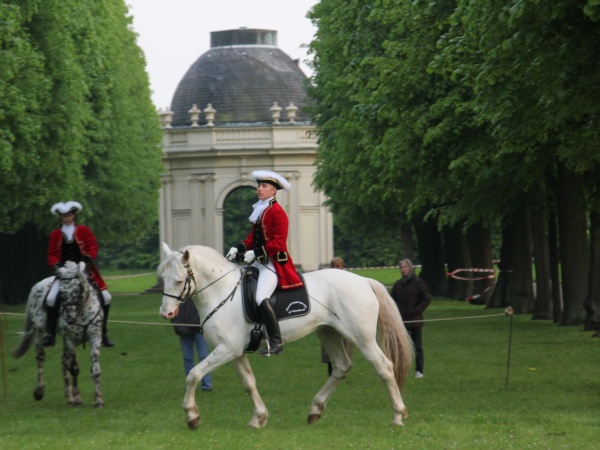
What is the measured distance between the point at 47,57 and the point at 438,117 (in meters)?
15.9

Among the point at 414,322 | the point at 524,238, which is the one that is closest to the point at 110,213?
the point at 524,238

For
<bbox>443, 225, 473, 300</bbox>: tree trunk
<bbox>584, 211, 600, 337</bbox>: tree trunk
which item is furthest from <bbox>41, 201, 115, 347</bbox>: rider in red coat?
<bbox>443, 225, 473, 300</bbox>: tree trunk

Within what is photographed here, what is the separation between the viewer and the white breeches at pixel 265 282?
52.5ft

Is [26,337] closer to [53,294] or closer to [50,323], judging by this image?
[50,323]

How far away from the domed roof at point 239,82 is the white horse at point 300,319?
7225 cm

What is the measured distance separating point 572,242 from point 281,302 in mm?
17800

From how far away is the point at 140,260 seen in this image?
11388cm

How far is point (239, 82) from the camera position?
298 ft

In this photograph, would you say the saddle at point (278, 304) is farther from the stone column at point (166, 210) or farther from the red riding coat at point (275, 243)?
the stone column at point (166, 210)

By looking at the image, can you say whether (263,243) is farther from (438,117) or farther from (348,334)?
(438,117)

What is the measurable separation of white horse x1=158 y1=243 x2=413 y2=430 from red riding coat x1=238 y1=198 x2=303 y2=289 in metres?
0.29

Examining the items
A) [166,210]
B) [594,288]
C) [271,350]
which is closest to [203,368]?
[271,350]

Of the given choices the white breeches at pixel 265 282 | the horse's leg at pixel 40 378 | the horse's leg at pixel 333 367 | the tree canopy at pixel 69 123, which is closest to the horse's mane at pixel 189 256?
the white breeches at pixel 265 282

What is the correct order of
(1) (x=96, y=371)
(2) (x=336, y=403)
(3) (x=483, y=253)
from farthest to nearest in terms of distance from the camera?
(3) (x=483, y=253)
(1) (x=96, y=371)
(2) (x=336, y=403)
